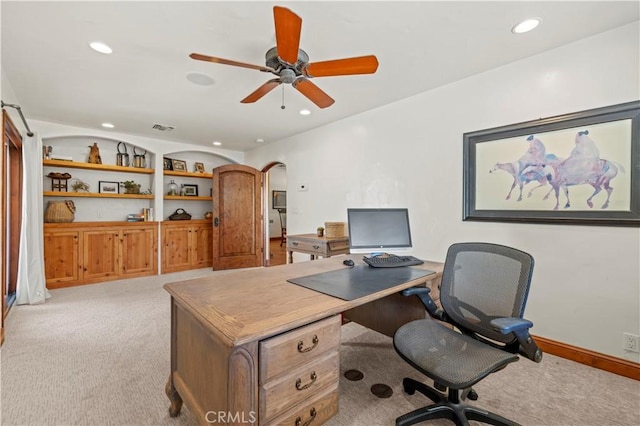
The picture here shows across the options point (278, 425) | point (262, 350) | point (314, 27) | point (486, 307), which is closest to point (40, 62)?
point (314, 27)

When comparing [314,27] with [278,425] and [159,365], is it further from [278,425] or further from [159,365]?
[159,365]

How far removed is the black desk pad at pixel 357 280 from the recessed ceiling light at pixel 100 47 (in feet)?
7.71

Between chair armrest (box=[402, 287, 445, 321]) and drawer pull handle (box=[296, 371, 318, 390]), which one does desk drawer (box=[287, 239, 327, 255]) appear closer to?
chair armrest (box=[402, 287, 445, 321])

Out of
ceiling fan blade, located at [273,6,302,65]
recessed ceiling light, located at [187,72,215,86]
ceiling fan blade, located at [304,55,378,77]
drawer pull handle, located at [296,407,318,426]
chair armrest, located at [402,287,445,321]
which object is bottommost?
drawer pull handle, located at [296,407,318,426]

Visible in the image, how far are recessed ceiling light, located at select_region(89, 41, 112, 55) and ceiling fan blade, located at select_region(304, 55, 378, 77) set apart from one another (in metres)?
1.64

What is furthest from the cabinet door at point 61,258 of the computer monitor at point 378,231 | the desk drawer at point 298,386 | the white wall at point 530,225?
the desk drawer at point 298,386

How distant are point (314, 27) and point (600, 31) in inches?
83.5

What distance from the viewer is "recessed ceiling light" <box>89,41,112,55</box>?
221cm

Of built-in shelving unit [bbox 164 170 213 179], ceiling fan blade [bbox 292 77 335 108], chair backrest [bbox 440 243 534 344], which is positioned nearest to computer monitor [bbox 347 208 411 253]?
chair backrest [bbox 440 243 534 344]

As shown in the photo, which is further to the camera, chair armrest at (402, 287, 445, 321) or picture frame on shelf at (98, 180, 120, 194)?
picture frame on shelf at (98, 180, 120, 194)

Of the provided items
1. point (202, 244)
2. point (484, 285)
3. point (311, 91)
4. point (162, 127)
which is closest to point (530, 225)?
point (484, 285)

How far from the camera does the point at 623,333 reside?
2.06 meters

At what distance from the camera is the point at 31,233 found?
3559 millimetres

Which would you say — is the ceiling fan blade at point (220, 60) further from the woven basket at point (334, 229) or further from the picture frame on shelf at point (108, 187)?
the picture frame on shelf at point (108, 187)
